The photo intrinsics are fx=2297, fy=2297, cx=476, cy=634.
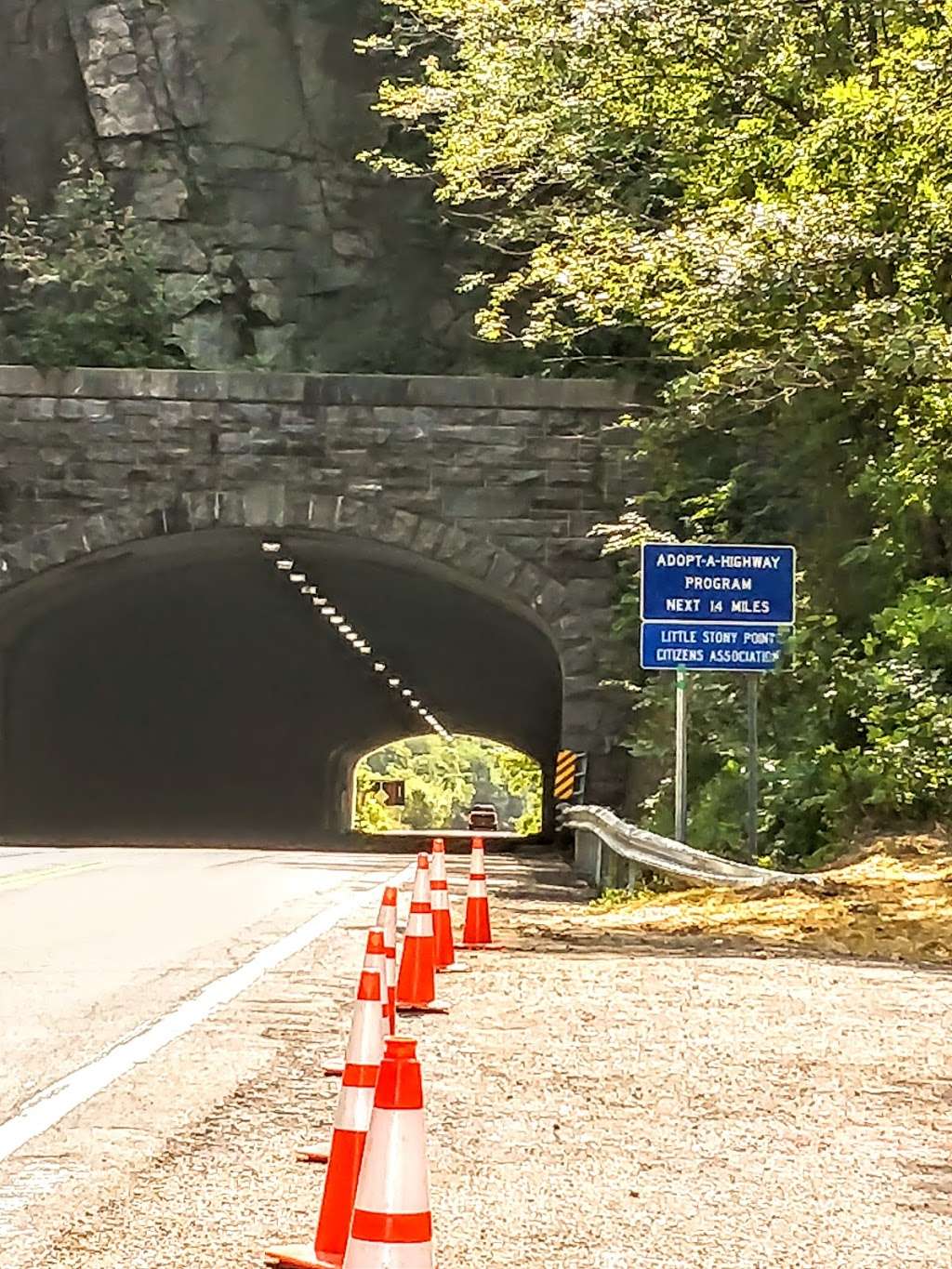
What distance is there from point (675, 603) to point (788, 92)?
477 cm

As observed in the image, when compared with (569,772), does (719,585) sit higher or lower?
higher

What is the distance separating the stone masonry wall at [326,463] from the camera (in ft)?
104

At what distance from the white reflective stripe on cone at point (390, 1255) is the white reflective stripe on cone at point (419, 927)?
6152 millimetres

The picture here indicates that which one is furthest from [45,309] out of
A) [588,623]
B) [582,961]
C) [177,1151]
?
[177,1151]

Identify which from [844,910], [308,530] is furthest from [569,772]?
[844,910]

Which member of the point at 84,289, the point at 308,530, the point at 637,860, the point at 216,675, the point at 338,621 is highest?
the point at 84,289

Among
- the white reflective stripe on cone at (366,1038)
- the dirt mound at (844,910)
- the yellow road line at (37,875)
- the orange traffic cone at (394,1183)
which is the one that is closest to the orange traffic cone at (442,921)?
the dirt mound at (844,910)

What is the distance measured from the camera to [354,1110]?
5504 mm

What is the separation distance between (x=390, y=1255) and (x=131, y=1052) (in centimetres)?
507

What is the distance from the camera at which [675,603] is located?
20.6m

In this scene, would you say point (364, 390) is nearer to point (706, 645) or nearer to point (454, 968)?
point (706, 645)

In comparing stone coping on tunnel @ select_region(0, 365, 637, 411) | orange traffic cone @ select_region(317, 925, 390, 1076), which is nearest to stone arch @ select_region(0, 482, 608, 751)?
stone coping on tunnel @ select_region(0, 365, 637, 411)

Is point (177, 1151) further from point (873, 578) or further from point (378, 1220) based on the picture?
point (873, 578)

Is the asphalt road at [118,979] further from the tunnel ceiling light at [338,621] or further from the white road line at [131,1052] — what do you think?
the tunnel ceiling light at [338,621]
